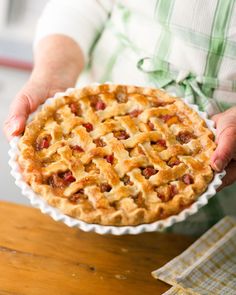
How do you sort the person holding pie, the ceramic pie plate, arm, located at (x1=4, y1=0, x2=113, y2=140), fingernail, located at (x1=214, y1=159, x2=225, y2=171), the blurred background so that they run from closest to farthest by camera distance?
the ceramic pie plate
fingernail, located at (x1=214, y1=159, x2=225, y2=171)
the person holding pie
arm, located at (x1=4, y1=0, x2=113, y2=140)
the blurred background

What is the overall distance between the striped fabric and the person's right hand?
197 millimetres

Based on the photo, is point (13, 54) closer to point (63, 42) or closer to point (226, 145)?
point (63, 42)

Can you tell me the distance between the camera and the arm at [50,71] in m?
1.35

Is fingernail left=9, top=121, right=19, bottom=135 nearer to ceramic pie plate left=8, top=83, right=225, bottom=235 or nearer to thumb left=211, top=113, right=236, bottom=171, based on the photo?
ceramic pie plate left=8, top=83, right=225, bottom=235

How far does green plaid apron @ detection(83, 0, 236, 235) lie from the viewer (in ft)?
4.36

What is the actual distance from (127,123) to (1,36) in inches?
50.1

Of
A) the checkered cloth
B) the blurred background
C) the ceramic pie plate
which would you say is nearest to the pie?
the ceramic pie plate

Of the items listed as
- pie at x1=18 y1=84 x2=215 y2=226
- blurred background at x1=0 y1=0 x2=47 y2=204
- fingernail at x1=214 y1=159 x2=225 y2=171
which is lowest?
blurred background at x1=0 y1=0 x2=47 y2=204

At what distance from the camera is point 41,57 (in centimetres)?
153

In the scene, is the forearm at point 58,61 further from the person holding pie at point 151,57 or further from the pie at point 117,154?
the pie at point 117,154

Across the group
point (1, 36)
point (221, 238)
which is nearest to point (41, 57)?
point (221, 238)

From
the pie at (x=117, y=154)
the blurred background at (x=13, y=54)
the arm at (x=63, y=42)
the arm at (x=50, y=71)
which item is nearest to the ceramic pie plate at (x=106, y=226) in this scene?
the pie at (x=117, y=154)

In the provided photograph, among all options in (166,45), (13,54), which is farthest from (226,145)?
(13,54)

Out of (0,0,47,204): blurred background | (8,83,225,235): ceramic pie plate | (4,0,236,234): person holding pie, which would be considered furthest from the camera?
(0,0,47,204): blurred background
